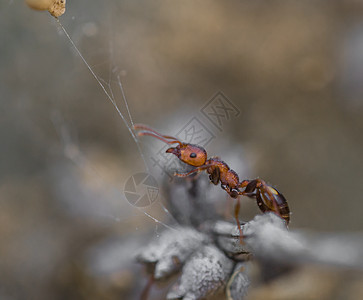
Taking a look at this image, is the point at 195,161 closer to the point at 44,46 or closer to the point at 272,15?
the point at 44,46

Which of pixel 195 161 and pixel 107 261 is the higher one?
pixel 195 161

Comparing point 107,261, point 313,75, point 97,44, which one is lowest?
point 107,261

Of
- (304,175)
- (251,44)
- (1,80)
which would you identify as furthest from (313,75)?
(1,80)

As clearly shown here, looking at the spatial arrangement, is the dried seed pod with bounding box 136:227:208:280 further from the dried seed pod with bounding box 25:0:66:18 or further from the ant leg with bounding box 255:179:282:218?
the dried seed pod with bounding box 25:0:66:18

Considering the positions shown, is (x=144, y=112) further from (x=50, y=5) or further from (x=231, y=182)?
(x=50, y=5)

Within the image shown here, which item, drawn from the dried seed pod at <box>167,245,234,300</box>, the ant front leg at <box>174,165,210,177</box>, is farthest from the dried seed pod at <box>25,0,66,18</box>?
the dried seed pod at <box>167,245,234,300</box>

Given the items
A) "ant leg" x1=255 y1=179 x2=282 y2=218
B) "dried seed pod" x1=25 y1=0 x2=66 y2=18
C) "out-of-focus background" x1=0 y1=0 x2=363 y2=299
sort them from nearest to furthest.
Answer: "dried seed pod" x1=25 y1=0 x2=66 y2=18, "ant leg" x1=255 y1=179 x2=282 y2=218, "out-of-focus background" x1=0 y1=0 x2=363 y2=299

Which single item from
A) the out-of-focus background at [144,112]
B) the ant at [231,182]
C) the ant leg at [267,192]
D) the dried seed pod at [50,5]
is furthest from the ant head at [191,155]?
the dried seed pod at [50,5]
